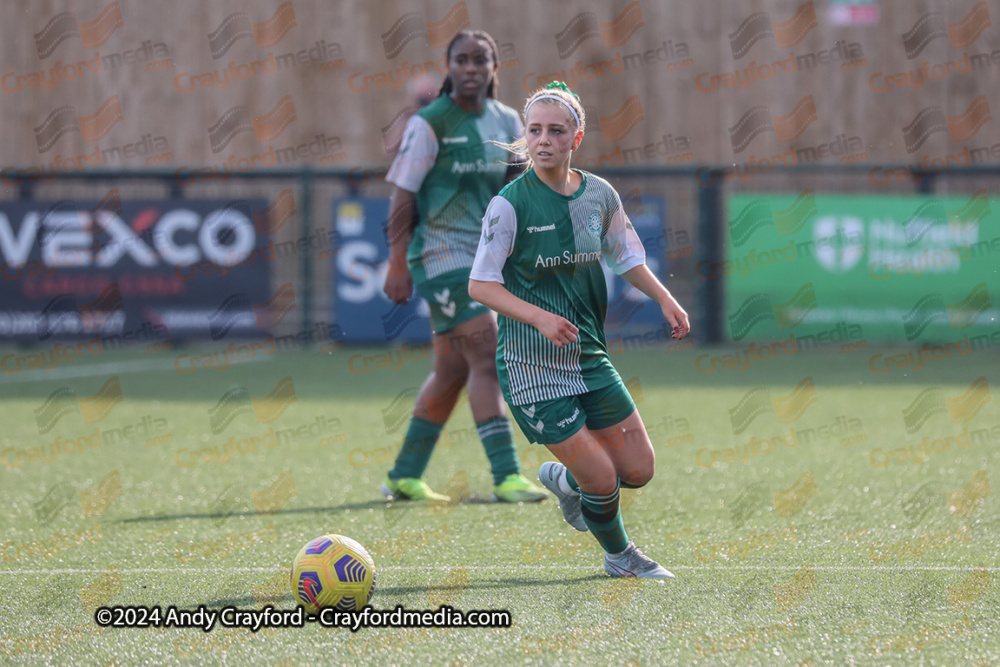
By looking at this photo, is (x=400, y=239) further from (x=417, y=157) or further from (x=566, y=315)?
(x=566, y=315)

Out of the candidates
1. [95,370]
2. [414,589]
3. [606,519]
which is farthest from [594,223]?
[95,370]

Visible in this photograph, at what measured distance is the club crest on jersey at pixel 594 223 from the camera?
172 inches

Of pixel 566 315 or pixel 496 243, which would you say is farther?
pixel 566 315

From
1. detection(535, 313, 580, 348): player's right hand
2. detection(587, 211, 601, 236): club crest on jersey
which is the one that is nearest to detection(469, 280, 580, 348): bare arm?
detection(535, 313, 580, 348): player's right hand

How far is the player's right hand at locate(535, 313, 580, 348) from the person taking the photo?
3.97 meters

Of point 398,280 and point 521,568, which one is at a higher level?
point 398,280

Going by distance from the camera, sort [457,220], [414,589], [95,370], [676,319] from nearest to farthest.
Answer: [414,589] → [676,319] → [457,220] → [95,370]

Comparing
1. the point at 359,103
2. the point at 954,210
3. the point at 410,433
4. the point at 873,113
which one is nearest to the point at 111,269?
the point at 359,103

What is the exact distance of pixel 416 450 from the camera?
6016mm

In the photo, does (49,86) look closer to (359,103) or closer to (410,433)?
(359,103)

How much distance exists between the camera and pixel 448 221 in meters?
5.84

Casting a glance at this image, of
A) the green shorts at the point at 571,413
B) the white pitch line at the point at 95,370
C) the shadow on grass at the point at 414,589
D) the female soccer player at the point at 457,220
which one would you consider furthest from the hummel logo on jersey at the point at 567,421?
the white pitch line at the point at 95,370

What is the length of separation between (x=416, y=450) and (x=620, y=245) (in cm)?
190

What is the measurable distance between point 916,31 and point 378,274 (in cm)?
905
